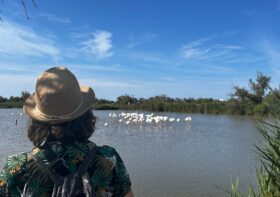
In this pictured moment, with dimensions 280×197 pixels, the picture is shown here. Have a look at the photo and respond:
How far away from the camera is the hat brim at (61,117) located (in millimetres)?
1726

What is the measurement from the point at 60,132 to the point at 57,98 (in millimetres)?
145

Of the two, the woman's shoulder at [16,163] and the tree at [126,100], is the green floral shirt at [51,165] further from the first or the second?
the tree at [126,100]

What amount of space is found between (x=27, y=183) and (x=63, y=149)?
0.19m

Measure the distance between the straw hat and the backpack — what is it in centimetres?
19

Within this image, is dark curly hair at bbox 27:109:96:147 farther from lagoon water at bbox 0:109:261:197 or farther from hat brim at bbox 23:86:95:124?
lagoon water at bbox 0:109:261:197

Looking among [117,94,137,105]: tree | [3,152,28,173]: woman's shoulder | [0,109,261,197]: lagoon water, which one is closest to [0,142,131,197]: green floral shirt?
[3,152,28,173]: woman's shoulder

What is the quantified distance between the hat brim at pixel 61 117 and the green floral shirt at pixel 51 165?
105 millimetres

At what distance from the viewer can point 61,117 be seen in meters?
1.73

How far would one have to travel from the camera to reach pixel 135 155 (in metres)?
13.2

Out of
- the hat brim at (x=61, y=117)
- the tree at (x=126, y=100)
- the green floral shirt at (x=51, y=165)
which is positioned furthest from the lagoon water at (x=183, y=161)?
the tree at (x=126, y=100)

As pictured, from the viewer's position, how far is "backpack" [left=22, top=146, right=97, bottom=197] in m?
1.58

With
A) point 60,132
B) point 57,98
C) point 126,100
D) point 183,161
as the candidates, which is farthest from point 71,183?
point 126,100

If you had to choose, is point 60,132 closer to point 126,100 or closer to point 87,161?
point 87,161

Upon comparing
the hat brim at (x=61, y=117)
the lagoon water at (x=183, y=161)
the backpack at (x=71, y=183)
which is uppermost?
the hat brim at (x=61, y=117)
